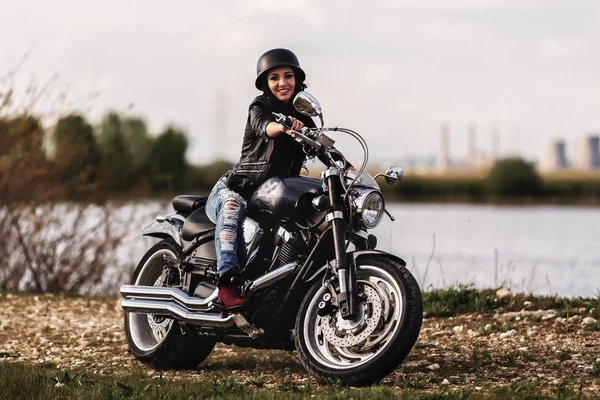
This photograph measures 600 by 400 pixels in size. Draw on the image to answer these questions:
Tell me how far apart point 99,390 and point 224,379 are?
0.87 meters

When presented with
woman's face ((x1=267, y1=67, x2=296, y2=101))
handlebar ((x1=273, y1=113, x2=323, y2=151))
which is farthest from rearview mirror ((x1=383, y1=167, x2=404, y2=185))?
woman's face ((x1=267, y1=67, x2=296, y2=101))

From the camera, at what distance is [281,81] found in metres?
7.33

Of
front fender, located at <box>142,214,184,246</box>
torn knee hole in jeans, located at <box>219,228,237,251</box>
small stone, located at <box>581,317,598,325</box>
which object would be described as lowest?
small stone, located at <box>581,317,598,325</box>

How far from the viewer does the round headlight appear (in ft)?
21.8

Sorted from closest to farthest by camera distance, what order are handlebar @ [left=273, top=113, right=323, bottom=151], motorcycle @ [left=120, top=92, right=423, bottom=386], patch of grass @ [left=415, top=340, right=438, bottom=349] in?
motorcycle @ [left=120, top=92, right=423, bottom=386]
handlebar @ [left=273, top=113, right=323, bottom=151]
patch of grass @ [left=415, top=340, right=438, bottom=349]

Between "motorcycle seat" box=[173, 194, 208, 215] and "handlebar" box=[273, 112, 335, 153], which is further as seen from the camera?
"motorcycle seat" box=[173, 194, 208, 215]

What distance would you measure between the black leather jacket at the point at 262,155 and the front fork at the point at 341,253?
0.65 metres

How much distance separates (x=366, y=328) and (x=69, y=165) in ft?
29.9

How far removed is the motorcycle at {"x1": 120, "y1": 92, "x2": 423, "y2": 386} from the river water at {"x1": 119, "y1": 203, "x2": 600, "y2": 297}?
3415 millimetres

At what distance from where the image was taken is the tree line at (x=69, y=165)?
13906 millimetres

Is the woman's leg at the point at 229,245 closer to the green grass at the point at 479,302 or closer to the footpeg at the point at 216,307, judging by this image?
the footpeg at the point at 216,307

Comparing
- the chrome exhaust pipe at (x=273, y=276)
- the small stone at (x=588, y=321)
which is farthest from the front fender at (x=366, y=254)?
the small stone at (x=588, y=321)

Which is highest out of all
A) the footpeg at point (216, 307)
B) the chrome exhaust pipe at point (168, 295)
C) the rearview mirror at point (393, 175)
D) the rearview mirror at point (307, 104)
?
the rearview mirror at point (307, 104)

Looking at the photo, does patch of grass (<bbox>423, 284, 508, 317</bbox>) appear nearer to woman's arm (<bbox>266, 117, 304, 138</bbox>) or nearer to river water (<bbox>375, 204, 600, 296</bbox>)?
river water (<bbox>375, 204, 600, 296</bbox>)
